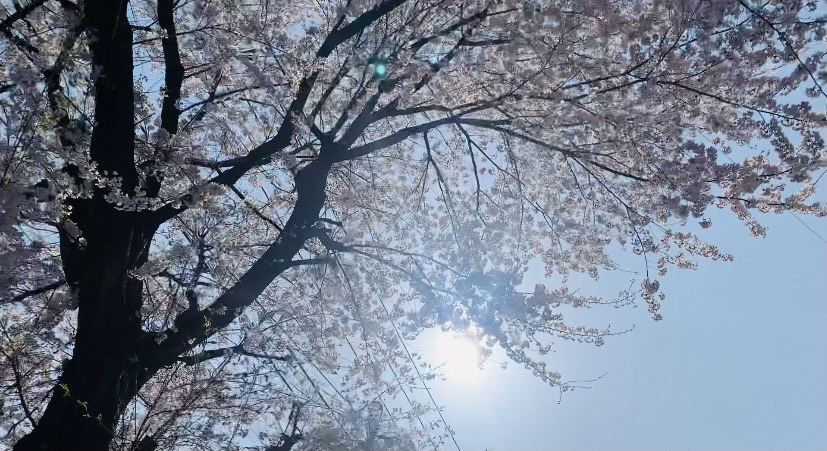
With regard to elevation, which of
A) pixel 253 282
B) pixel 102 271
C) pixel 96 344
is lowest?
pixel 96 344

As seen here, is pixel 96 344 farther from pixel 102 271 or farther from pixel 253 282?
pixel 253 282

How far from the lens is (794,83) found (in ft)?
15.5

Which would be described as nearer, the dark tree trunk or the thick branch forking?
the dark tree trunk

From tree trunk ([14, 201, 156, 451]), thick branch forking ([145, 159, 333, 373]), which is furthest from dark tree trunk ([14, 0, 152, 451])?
thick branch forking ([145, 159, 333, 373])

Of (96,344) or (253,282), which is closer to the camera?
(96,344)

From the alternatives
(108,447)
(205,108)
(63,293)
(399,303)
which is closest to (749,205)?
(399,303)

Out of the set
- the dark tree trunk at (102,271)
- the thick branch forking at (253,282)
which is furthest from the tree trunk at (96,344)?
the thick branch forking at (253,282)

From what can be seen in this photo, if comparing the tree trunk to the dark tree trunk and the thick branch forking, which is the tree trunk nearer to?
the dark tree trunk

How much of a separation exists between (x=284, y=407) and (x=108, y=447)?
2.42 m

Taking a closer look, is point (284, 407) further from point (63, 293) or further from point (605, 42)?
point (605, 42)

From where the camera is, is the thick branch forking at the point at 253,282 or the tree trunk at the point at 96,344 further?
the thick branch forking at the point at 253,282

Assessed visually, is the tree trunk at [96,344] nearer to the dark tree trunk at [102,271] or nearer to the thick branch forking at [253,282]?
the dark tree trunk at [102,271]

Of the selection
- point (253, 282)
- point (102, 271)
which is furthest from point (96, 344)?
point (253, 282)

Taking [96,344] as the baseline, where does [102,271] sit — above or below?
above
